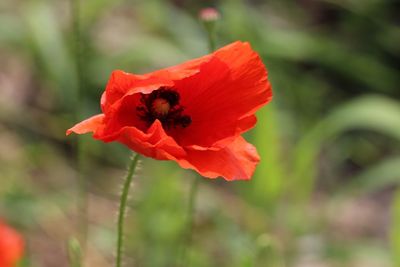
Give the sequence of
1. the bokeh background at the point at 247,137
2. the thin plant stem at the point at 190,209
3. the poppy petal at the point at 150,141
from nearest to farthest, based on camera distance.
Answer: the poppy petal at the point at 150,141 < the thin plant stem at the point at 190,209 < the bokeh background at the point at 247,137

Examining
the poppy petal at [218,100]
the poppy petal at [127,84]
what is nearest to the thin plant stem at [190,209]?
the poppy petal at [218,100]

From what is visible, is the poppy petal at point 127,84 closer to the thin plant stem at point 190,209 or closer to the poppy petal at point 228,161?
the poppy petal at point 228,161

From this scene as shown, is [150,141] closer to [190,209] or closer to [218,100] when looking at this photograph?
[218,100]

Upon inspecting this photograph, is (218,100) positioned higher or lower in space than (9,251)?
higher

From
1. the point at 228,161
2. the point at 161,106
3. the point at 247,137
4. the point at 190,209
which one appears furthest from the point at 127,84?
the point at 247,137

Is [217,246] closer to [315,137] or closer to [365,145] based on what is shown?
[315,137]

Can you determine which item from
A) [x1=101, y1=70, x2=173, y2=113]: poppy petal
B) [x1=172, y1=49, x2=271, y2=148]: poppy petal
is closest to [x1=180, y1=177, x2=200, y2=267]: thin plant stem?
[x1=172, y1=49, x2=271, y2=148]: poppy petal

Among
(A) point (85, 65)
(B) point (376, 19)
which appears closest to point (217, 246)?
(A) point (85, 65)

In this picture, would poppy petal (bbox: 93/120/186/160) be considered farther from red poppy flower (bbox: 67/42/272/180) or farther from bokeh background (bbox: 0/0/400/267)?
bokeh background (bbox: 0/0/400/267)
